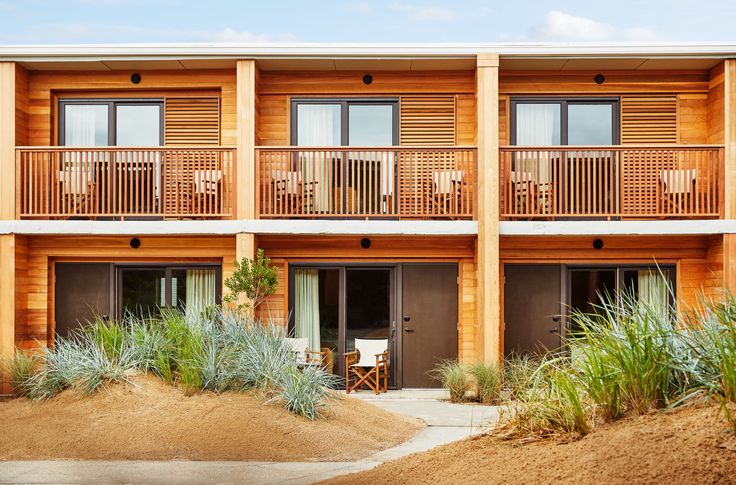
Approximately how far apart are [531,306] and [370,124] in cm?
410

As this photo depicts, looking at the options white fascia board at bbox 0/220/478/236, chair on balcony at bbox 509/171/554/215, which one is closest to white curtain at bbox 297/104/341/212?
white fascia board at bbox 0/220/478/236

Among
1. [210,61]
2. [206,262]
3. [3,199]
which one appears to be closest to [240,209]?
[206,262]

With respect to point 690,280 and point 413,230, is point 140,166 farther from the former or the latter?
point 690,280

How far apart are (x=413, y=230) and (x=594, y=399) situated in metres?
7.48

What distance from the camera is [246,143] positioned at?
1277cm

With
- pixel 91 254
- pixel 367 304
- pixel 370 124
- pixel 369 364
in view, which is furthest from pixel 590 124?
pixel 91 254

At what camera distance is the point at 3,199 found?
42.2ft

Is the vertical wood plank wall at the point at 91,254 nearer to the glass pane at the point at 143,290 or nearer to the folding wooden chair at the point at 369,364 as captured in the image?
the glass pane at the point at 143,290

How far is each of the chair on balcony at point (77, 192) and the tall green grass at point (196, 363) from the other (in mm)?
3869

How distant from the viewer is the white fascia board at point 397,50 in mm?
12648

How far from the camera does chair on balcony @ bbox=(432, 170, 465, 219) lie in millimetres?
12609

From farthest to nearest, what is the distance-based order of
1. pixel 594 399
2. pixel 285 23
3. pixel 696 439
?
pixel 285 23 → pixel 594 399 → pixel 696 439

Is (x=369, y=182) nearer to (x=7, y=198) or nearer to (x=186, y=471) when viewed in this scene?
(x=7, y=198)

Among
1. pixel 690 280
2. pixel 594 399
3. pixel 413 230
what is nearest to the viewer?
pixel 594 399
